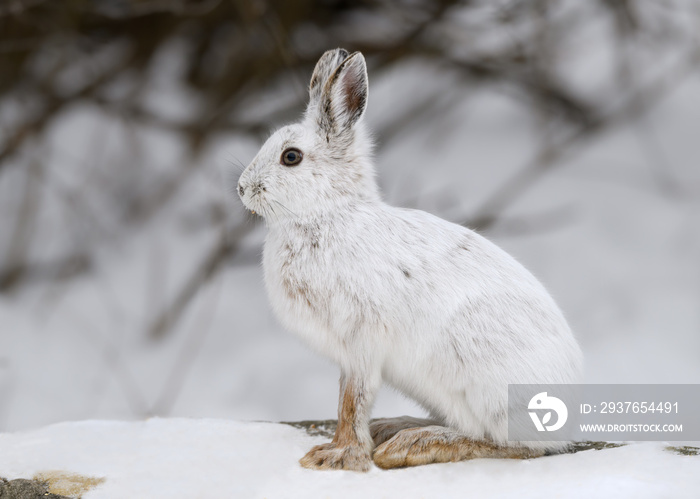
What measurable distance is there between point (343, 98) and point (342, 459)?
0.82 m

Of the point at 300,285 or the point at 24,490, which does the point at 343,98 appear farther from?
the point at 24,490

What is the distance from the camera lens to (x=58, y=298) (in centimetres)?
415

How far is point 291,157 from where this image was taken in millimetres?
1835

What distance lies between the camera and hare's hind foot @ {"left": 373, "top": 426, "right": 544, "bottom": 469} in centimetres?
181

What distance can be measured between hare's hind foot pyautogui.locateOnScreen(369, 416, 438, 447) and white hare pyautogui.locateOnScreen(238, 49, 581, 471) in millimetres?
110

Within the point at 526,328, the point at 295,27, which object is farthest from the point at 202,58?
the point at 526,328

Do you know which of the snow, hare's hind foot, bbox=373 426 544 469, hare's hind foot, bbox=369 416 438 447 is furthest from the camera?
hare's hind foot, bbox=369 416 438 447

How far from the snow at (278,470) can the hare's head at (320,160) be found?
599 millimetres

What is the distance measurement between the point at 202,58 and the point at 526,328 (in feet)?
11.7

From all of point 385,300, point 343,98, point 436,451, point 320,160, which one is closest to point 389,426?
point 436,451

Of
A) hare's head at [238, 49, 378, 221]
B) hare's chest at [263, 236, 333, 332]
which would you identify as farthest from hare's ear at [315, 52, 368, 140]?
hare's chest at [263, 236, 333, 332]

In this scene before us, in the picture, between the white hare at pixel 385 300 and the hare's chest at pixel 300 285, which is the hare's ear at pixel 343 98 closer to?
the white hare at pixel 385 300

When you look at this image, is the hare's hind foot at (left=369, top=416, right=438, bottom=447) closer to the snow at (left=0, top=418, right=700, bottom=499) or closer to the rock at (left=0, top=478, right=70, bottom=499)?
the snow at (left=0, top=418, right=700, bottom=499)

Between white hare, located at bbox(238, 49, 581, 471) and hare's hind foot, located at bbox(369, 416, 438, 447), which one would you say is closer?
white hare, located at bbox(238, 49, 581, 471)
